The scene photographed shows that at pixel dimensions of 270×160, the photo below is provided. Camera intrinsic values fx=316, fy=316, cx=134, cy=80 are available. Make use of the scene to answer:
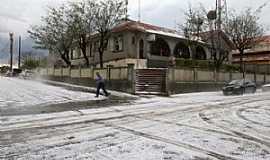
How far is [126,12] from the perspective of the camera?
1352 inches

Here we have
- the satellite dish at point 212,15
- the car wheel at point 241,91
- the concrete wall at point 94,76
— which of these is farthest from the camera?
the satellite dish at point 212,15

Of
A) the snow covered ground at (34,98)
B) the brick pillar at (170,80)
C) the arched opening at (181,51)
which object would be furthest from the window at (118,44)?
the snow covered ground at (34,98)

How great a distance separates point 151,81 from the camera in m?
24.2

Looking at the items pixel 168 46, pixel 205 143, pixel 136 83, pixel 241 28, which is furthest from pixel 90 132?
pixel 241 28

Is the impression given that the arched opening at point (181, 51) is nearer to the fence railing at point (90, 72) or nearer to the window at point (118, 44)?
the window at point (118, 44)

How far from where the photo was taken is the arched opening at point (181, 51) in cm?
3879

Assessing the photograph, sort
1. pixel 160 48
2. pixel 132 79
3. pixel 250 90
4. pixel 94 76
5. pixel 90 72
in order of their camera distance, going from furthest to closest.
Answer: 1. pixel 160 48
2. pixel 90 72
3. pixel 94 76
4. pixel 250 90
5. pixel 132 79

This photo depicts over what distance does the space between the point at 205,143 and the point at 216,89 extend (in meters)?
23.2

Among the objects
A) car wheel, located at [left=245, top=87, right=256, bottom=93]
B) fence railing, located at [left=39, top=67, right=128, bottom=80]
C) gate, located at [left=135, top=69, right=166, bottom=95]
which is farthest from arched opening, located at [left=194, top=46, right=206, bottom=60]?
gate, located at [left=135, top=69, right=166, bottom=95]

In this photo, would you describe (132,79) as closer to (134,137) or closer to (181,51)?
(134,137)

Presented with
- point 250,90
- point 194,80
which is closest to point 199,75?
point 194,80

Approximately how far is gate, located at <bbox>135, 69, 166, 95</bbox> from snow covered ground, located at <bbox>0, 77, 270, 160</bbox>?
12.0m

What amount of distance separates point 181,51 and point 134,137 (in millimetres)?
32508

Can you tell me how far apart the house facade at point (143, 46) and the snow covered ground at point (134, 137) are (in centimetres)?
2006
